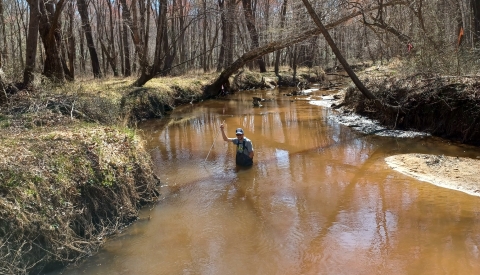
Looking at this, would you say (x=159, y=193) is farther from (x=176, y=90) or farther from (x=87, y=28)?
(x=87, y=28)

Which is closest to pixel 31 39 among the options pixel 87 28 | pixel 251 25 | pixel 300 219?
pixel 300 219

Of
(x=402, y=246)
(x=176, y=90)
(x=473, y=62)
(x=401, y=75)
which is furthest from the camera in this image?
(x=176, y=90)

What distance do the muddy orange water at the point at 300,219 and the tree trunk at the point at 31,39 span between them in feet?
15.5

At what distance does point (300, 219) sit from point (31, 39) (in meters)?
9.65

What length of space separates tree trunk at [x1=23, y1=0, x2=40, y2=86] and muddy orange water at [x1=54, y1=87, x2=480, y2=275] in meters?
4.73

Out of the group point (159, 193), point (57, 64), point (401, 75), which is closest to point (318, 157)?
point (159, 193)

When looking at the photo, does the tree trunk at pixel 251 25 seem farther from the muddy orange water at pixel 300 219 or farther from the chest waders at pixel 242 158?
the chest waders at pixel 242 158

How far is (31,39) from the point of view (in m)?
11.6

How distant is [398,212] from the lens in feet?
22.8

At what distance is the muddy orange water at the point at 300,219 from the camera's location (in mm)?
5484

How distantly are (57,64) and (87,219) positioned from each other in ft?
34.4

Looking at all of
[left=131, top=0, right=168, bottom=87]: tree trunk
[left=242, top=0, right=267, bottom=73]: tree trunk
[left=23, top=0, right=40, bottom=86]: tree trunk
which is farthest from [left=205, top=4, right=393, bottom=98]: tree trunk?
[left=23, top=0, right=40, bottom=86]: tree trunk

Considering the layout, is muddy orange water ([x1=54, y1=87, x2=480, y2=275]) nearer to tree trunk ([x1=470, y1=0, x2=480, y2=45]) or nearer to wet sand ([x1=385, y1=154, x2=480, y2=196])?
wet sand ([x1=385, y1=154, x2=480, y2=196])

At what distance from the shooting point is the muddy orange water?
216 inches
